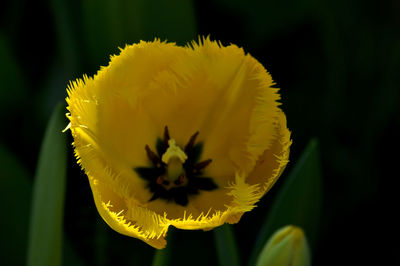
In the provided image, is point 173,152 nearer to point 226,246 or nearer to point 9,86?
point 226,246

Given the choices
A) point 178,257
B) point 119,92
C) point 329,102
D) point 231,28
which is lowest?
point 178,257

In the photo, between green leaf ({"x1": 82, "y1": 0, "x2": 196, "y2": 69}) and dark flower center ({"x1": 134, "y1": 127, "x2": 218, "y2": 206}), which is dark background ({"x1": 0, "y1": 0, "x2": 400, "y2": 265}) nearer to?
green leaf ({"x1": 82, "y1": 0, "x2": 196, "y2": 69})

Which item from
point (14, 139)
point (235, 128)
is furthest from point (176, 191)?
point (14, 139)

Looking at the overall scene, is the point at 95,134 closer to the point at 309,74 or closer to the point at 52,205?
the point at 52,205

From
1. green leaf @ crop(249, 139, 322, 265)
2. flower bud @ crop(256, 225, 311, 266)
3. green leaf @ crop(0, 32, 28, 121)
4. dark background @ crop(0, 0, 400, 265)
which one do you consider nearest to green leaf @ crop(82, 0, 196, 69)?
dark background @ crop(0, 0, 400, 265)

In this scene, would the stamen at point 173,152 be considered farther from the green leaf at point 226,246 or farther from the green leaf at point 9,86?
the green leaf at point 9,86

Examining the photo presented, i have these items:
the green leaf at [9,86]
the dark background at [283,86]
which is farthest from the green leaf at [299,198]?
the green leaf at [9,86]
